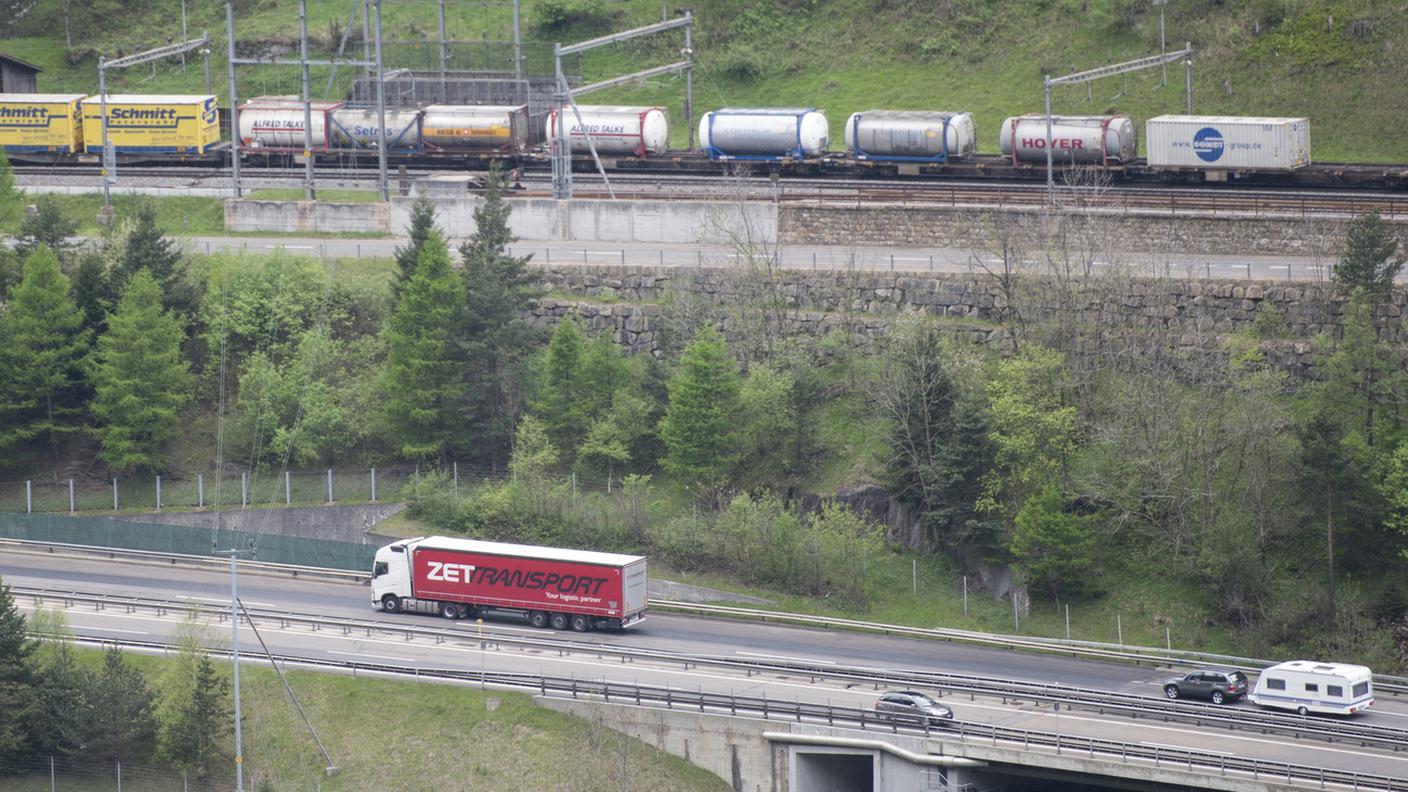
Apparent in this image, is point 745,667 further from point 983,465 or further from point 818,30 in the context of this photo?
point 818,30

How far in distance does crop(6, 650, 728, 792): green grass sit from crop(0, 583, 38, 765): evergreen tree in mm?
1251

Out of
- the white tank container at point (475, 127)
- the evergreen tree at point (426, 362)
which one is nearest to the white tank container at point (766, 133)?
the white tank container at point (475, 127)

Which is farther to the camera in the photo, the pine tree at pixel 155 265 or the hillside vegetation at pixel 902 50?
the hillside vegetation at pixel 902 50

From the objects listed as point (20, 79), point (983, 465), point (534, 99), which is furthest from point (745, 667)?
point (20, 79)

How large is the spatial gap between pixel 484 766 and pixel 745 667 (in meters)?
7.40

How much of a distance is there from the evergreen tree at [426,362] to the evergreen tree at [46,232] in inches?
608

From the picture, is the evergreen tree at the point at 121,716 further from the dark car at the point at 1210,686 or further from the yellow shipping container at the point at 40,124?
the yellow shipping container at the point at 40,124

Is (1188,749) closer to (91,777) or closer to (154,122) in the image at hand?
(91,777)

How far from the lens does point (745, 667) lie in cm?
5050

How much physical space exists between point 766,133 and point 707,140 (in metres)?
2.82

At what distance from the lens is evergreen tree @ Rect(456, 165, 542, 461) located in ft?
217

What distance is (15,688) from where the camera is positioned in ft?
162

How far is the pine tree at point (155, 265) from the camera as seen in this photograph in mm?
69688

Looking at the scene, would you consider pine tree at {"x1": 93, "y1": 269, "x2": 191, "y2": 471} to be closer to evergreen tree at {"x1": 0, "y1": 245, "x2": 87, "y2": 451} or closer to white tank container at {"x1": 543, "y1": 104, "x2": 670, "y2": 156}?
evergreen tree at {"x1": 0, "y1": 245, "x2": 87, "y2": 451}
